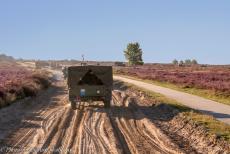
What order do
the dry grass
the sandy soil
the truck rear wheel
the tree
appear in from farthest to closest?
the tree, the truck rear wheel, the dry grass, the sandy soil

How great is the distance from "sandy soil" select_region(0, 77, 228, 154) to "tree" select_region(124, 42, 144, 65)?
122 metres

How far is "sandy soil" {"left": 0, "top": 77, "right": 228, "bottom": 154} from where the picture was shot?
541 inches

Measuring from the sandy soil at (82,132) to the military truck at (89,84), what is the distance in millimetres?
648

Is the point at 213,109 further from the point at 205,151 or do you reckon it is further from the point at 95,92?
the point at 205,151

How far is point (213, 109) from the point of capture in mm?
24531

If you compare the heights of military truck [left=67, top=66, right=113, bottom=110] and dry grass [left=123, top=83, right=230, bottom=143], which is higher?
military truck [left=67, top=66, right=113, bottom=110]

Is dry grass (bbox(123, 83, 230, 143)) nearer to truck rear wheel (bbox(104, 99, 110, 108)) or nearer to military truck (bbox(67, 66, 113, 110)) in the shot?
truck rear wheel (bbox(104, 99, 110, 108))

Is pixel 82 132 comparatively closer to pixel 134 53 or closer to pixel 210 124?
pixel 210 124

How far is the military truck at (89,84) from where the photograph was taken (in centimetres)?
2491

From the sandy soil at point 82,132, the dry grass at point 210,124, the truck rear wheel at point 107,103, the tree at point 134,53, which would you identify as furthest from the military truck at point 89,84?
the tree at point 134,53

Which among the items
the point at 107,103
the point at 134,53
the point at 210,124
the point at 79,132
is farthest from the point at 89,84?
the point at 134,53

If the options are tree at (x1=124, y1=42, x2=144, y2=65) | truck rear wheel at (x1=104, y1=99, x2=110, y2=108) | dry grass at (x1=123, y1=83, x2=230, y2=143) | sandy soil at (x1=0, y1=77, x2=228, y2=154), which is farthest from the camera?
tree at (x1=124, y1=42, x2=144, y2=65)

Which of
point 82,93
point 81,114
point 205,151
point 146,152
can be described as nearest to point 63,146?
point 146,152

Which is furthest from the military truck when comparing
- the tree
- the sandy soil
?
the tree
